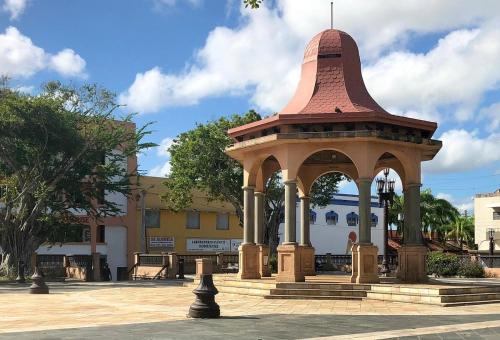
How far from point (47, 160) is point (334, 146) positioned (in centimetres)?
1732

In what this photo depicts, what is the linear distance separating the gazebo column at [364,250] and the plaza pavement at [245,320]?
1.85m

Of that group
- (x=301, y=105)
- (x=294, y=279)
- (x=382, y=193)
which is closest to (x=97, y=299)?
(x=294, y=279)

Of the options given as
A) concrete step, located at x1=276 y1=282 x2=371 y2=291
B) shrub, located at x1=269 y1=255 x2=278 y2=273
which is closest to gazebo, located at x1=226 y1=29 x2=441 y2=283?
concrete step, located at x1=276 y1=282 x2=371 y2=291

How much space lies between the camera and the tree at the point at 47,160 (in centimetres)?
2991

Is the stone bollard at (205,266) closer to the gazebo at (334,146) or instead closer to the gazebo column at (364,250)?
the gazebo at (334,146)

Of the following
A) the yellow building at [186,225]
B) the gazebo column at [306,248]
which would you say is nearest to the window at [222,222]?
the yellow building at [186,225]

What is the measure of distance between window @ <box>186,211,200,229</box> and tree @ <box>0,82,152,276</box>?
1717cm

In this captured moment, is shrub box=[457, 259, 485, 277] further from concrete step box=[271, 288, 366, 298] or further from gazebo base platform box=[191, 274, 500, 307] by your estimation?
concrete step box=[271, 288, 366, 298]

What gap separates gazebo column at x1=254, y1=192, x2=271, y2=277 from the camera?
2217cm

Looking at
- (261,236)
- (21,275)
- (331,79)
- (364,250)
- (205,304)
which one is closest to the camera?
(205,304)

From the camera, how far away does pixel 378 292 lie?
17.8 meters

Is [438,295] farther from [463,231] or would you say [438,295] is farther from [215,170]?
[463,231]

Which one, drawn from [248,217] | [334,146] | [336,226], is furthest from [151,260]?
[336,226]

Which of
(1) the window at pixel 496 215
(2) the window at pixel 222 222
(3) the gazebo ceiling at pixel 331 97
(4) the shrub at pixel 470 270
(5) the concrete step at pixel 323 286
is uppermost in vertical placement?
(3) the gazebo ceiling at pixel 331 97
